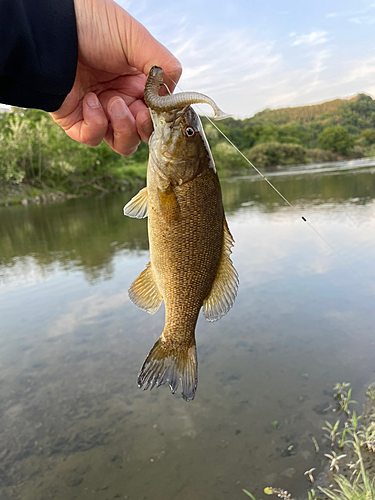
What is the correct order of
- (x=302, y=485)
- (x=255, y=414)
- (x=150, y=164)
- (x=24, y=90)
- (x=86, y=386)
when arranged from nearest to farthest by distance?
(x=150, y=164) → (x=24, y=90) → (x=302, y=485) → (x=255, y=414) → (x=86, y=386)

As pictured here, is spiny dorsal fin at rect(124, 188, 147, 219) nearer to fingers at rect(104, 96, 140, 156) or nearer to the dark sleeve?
fingers at rect(104, 96, 140, 156)

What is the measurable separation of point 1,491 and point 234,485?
317cm

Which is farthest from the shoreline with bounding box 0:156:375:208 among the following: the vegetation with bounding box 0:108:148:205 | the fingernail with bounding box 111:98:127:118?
the fingernail with bounding box 111:98:127:118

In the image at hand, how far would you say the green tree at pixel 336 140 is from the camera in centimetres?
8156

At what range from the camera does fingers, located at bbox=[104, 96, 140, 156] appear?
241 cm

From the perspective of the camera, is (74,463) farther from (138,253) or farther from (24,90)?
(138,253)

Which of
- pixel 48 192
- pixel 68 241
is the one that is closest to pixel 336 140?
pixel 48 192

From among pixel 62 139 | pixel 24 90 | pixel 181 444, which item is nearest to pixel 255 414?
pixel 181 444

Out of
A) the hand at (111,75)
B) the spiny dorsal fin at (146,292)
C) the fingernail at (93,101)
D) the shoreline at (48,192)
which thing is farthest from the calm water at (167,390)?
the shoreline at (48,192)

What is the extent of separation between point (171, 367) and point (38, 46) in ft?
6.43

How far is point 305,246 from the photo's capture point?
1433 centimetres

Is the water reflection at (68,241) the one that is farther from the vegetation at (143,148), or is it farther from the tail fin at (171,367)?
the tail fin at (171,367)

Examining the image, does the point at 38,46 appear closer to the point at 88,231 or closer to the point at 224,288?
the point at 224,288

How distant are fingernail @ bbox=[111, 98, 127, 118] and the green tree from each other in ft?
291
